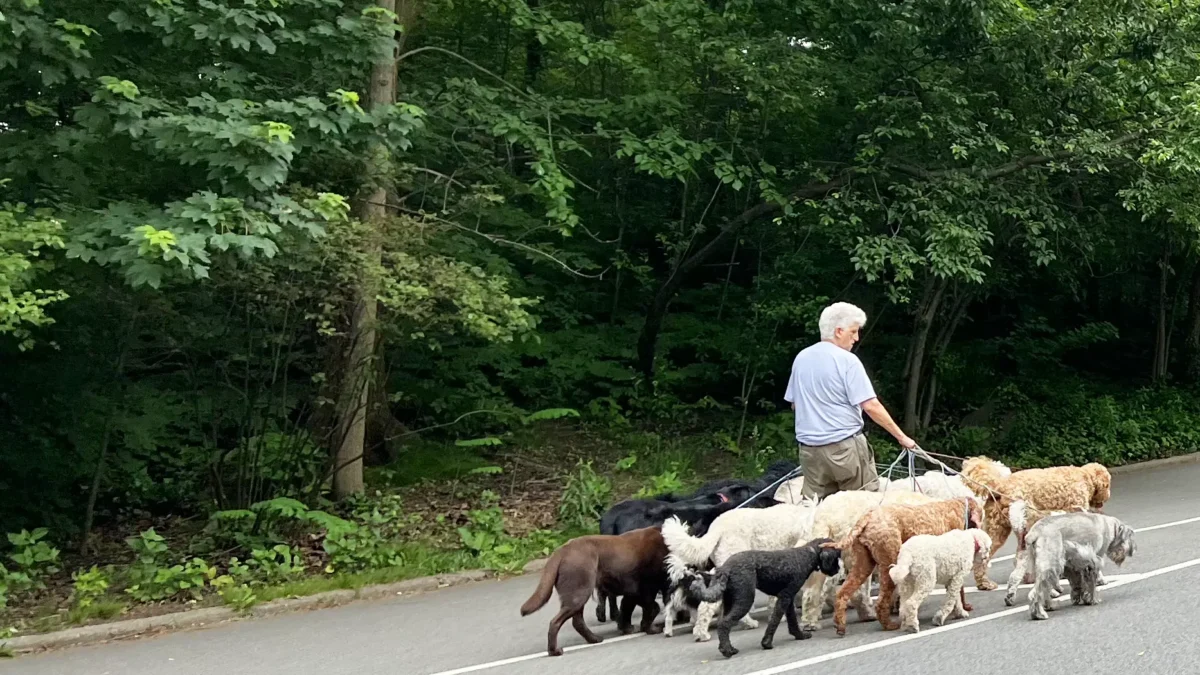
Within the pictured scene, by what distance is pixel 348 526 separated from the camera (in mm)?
10406

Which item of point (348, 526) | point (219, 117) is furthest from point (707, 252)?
point (219, 117)

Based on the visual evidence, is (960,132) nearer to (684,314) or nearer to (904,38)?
(904,38)

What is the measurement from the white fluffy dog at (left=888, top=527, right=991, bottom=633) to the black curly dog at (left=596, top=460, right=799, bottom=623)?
60.8 inches

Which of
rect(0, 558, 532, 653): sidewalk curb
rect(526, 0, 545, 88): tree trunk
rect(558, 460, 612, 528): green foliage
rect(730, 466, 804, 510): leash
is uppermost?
rect(526, 0, 545, 88): tree trunk

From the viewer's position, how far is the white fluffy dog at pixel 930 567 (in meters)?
6.42

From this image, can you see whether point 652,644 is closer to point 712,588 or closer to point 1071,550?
point 712,588

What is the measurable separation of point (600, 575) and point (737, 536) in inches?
37.6

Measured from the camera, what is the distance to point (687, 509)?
7820mm

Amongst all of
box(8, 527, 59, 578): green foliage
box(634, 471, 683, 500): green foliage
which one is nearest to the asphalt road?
box(8, 527, 59, 578): green foliage

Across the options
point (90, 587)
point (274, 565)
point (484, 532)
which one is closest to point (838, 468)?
point (484, 532)

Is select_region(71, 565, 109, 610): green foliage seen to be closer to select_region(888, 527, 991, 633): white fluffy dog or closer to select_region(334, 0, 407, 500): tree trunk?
select_region(334, 0, 407, 500): tree trunk

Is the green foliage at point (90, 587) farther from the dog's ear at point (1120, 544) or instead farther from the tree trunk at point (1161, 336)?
the tree trunk at point (1161, 336)

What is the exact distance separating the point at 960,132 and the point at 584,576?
884 centimetres

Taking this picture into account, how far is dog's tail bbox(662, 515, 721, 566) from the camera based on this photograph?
6.89 meters
